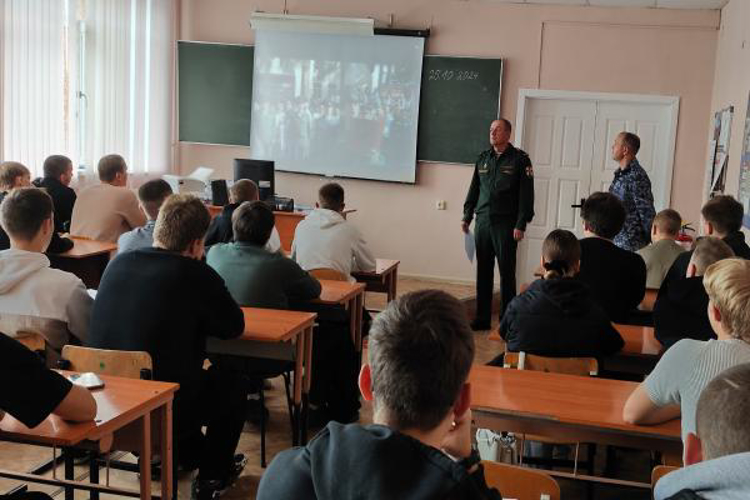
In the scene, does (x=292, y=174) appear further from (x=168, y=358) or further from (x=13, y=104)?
(x=168, y=358)

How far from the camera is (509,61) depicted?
855 cm

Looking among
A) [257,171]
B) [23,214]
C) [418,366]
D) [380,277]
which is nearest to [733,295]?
[418,366]

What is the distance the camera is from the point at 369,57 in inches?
347

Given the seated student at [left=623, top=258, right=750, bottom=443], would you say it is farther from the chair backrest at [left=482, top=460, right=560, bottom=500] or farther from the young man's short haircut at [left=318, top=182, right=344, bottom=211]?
the young man's short haircut at [left=318, top=182, right=344, bottom=211]

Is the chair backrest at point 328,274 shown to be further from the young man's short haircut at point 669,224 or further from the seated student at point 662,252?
the young man's short haircut at point 669,224

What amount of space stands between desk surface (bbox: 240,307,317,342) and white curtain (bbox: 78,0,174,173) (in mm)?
4939

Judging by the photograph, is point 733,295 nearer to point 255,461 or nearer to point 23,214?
point 255,461

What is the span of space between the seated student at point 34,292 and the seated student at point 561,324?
1.71 m

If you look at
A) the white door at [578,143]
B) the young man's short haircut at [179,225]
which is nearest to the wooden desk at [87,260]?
the young man's short haircut at [179,225]

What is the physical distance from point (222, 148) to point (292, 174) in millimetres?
877

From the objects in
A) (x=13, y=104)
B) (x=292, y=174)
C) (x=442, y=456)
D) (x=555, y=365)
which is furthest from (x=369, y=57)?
(x=442, y=456)

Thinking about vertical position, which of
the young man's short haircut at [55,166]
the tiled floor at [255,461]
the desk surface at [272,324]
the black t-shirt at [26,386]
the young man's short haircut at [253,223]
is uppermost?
the young man's short haircut at [55,166]

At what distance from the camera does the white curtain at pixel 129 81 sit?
26.4 feet

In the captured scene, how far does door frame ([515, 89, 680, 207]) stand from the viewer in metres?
8.30
